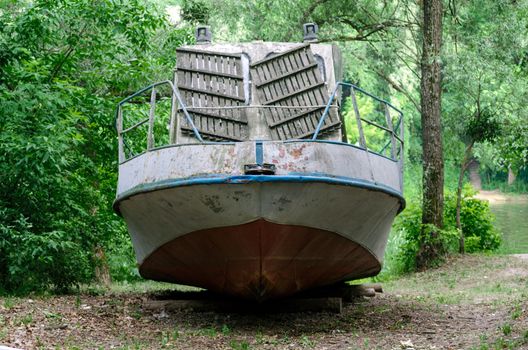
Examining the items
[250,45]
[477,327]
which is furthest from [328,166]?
[250,45]

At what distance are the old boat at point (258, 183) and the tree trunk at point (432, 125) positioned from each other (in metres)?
6.28

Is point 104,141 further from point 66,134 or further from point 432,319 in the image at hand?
point 432,319

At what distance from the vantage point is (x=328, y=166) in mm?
9117

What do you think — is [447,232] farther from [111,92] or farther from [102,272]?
[111,92]

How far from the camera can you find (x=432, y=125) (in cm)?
1792

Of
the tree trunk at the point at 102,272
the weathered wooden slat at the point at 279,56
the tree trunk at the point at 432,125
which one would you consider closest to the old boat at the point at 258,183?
the weathered wooden slat at the point at 279,56

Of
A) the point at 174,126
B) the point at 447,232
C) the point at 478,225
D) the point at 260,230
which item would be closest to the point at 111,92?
the point at 174,126

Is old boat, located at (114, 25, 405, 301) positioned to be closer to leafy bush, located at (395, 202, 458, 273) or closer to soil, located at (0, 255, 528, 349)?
soil, located at (0, 255, 528, 349)

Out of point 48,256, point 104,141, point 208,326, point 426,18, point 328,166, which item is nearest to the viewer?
point 328,166

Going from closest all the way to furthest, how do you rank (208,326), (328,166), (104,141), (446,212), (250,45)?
(328,166), (208,326), (250,45), (104,141), (446,212)

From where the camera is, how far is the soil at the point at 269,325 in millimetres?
8383

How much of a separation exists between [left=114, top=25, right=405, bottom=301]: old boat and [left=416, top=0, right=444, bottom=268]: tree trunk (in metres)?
6.28

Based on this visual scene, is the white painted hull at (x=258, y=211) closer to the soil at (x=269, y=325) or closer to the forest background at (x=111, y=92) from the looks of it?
the soil at (x=269, y=325)

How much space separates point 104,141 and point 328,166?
226 inches
